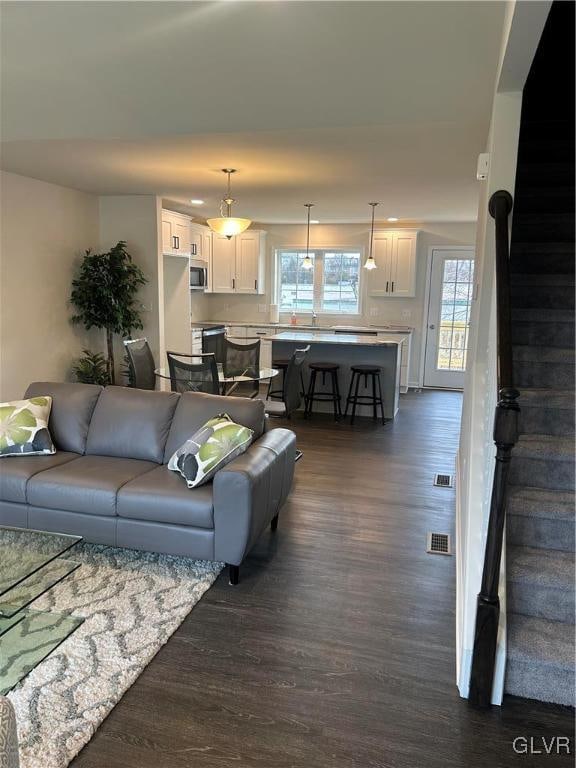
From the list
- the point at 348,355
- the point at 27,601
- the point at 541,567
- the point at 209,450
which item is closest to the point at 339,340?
the point at 348,355

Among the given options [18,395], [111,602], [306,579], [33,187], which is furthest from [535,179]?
[18,395]

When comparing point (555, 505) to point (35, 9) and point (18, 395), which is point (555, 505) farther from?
point (18, 395)

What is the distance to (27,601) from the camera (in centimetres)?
219

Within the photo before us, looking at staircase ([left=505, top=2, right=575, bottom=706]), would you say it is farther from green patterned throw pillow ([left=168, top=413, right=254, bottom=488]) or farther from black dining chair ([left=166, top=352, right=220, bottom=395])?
black dining chair ([left=166, top=352, right=220, bottom=395])

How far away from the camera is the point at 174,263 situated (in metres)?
7.46

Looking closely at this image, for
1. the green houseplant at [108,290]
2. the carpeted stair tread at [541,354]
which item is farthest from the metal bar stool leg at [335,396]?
the carpeted stair tread at [541,354]

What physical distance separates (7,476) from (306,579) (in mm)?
1815

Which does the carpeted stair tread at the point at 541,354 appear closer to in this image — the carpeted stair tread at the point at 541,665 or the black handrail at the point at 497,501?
the black handrail at the point at 497,501

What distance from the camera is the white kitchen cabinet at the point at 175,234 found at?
673cm

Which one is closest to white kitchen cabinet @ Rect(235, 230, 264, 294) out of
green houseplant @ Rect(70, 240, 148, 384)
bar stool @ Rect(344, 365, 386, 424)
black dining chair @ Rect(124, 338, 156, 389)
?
green houseplant @ Rect(70, 240, 148, 384)

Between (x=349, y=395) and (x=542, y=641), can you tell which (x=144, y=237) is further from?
(x=542, y=641)

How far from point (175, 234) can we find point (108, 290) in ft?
4.84

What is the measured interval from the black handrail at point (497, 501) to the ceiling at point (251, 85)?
1287mm

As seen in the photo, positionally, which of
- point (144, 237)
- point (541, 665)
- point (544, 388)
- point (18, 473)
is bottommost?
point (541, 665)
